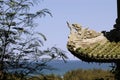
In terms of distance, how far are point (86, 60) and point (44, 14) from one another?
4419 millimetres

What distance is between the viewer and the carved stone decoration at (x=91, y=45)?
811cm

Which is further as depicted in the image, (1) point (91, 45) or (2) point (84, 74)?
(2) point (84, 74)

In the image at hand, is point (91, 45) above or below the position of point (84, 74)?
above

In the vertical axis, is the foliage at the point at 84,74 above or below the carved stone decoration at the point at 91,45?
below

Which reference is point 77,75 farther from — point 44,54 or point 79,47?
point 79,47

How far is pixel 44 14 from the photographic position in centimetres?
1256

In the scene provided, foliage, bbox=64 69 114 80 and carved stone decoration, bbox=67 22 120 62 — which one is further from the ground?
carved stone decoration, bbox=67 22 120 62

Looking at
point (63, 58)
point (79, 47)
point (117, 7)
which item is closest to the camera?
point (79, 47)

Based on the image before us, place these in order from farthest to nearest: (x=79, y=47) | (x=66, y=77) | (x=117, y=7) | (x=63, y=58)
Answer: (x=66, y=77) < (x=63, y=58) < (x=117, y=7) < (x=79, y=47)

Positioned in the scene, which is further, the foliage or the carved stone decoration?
the foliage

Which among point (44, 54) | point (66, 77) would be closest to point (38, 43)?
point (44, 54)

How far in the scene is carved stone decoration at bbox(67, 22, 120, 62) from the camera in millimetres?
8109

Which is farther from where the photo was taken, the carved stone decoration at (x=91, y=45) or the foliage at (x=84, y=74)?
the foliage at (x=84, y=74)

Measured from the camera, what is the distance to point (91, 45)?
8547 millimetres
